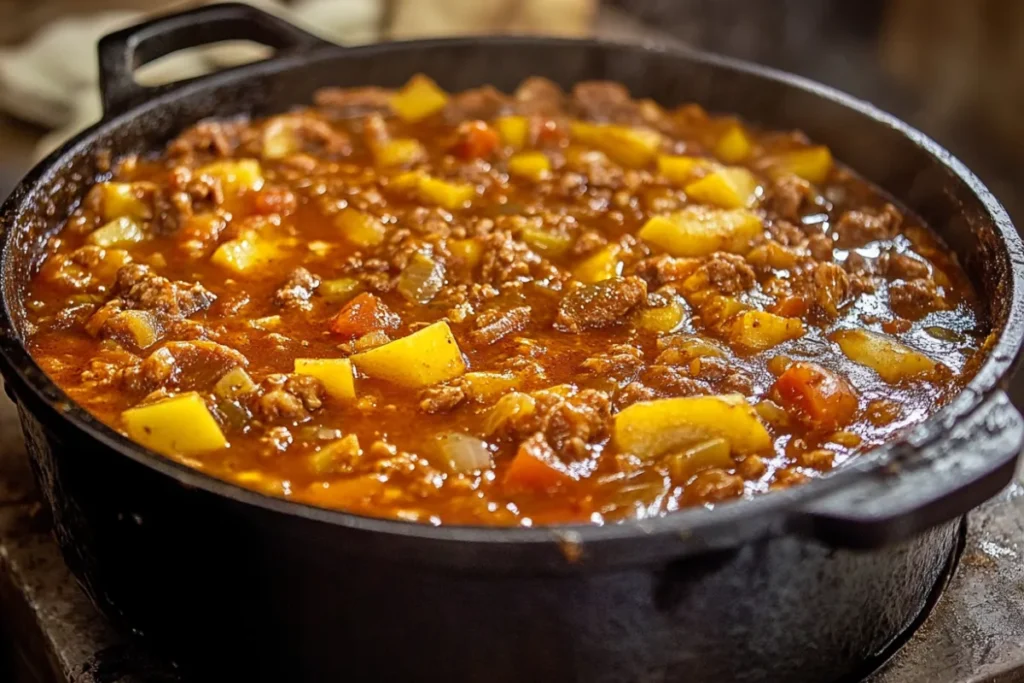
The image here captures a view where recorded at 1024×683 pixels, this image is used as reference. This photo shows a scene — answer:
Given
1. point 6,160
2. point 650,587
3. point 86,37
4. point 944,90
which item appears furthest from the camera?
point 944,90

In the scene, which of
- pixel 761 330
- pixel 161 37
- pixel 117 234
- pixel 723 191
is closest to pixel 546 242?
pixel 723 191

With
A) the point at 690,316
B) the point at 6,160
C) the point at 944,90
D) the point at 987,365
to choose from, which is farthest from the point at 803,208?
the point at 944,90

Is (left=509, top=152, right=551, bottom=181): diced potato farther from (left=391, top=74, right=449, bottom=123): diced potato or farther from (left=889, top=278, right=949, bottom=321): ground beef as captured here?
(left=889, top=278, right=949, bottom=321): ground beef

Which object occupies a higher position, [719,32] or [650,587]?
[719,32]

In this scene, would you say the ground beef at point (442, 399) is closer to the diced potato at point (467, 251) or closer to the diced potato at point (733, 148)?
the diced potato at point (467, 251)

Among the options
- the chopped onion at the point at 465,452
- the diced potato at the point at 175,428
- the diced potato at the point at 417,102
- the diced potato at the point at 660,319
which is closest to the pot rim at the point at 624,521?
the diced potato at the point at 175,428

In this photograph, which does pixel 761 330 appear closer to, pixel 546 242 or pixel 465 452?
pixel 546 242

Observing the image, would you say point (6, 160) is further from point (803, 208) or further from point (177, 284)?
point (803, 208)
